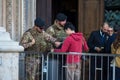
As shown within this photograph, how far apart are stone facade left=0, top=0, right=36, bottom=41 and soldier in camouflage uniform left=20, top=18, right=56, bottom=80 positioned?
168 cm

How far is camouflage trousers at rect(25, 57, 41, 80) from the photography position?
1014cm

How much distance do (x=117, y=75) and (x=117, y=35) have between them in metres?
0.78

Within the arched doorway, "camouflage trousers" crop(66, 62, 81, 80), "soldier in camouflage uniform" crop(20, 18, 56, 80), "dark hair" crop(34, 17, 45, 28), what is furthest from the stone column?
the arched doorway

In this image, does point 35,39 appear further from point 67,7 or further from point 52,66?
point 67,7

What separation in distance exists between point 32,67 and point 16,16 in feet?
7.44

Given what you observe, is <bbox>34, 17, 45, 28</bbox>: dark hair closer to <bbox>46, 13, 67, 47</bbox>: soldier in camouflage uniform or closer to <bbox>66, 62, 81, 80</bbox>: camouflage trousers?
<bbox>46, 13, 67, 47</bbox>: soldier in camouflage uniform

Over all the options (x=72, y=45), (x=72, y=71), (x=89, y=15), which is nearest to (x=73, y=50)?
(x=72, y=45)

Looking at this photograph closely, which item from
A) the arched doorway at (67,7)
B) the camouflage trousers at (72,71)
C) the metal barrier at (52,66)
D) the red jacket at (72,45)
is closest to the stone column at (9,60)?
the metal barrier at (52,66)

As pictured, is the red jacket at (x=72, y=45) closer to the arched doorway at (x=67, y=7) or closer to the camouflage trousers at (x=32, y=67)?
the camouflage trousers at (x=32, y=67)

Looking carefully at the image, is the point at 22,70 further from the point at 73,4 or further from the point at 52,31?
the point at 73,4

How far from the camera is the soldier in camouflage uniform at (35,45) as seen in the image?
10.1 metres

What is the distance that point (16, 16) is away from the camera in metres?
12.1

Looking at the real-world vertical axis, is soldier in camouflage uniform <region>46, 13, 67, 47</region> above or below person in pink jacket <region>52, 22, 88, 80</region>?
above

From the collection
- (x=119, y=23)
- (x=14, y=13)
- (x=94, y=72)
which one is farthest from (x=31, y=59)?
(x=119, y=23)
